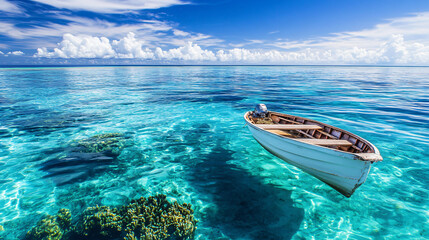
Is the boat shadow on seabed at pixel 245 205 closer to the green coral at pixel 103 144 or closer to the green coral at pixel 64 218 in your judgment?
the green coral at pixel 64 218

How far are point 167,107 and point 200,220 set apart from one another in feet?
60.7

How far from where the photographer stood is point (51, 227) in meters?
6.82

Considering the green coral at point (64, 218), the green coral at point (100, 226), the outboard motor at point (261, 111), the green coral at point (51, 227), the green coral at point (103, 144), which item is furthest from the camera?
the outboard motor at point (261, 111)

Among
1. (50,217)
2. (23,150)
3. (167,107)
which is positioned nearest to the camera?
(50,217)

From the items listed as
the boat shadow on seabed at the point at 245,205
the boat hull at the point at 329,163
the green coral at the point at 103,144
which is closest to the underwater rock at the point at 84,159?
the green coral at the point at 103,144

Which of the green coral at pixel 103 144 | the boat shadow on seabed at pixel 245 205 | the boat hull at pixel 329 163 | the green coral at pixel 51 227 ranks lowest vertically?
the green coral at pixel 51 227

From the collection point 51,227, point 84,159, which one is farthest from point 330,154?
point 84,159

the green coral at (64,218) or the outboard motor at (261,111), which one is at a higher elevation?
the outboard motor at (261,111)

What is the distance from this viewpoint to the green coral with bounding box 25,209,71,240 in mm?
6535

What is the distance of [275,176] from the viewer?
9.88 metres

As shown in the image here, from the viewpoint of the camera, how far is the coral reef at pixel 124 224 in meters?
6.56

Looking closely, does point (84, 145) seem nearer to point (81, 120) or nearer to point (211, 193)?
point (81, 120)

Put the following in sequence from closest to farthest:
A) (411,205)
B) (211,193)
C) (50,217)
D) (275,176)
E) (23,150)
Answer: (50,217)
(411,205)
(211,193)
(275,176)
(23,150)

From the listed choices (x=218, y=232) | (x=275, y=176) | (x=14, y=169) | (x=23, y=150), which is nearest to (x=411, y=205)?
(x=275, y=176)
